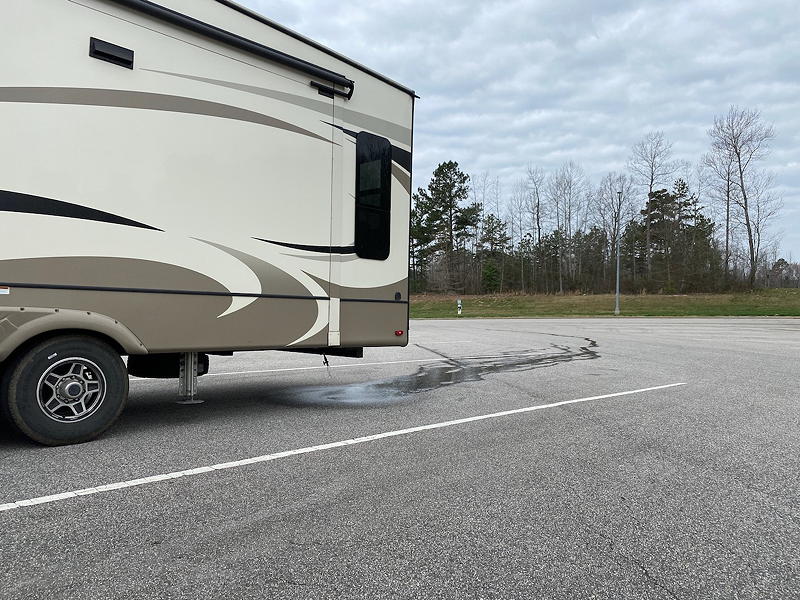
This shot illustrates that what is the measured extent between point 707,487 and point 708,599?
148 cm

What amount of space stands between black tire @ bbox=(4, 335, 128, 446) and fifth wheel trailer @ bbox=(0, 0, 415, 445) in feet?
0.03

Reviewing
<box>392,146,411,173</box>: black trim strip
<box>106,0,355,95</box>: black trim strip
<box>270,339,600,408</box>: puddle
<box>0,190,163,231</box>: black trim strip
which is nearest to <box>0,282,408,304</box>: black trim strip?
<box>0,190,163,231</box>: black trim strip

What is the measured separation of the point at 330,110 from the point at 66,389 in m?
3.51

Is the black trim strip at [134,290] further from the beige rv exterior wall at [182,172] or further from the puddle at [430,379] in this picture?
the puddle at [430,379]

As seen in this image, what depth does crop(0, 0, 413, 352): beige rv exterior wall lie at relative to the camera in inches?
149

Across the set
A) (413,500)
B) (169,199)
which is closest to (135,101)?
(169,199)

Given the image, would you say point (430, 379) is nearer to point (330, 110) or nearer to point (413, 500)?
point (330, 110)

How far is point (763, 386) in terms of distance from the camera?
734cm

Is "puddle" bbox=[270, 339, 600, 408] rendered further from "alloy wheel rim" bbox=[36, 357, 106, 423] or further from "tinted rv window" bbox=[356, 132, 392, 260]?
"alloy wheel rim" bbox=[36, 357, 106, 423]

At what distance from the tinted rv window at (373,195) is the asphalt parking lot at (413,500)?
1790mm

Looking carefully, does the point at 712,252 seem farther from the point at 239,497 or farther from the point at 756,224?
the point at 239,497

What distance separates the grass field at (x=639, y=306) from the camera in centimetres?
3116

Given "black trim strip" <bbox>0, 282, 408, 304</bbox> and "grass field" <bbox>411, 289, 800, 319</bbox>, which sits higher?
"black trim strip" <bbox>0, 282, 408, 304</bbox>

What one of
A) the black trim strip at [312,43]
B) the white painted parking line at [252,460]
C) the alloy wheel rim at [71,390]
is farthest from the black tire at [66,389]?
the black trim strip at [312,43]
